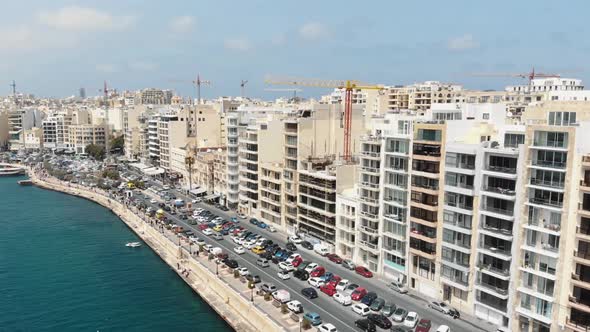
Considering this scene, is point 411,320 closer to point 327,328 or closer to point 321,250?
point 327,328

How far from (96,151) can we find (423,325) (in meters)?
150

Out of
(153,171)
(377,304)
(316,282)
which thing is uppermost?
(153,171)

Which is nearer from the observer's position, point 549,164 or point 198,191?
point 549,164

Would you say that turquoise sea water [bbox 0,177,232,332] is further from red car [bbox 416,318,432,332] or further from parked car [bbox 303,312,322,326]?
red car [bbox 416,318,432,332]

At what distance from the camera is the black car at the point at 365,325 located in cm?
4366

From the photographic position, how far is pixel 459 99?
129875 mm

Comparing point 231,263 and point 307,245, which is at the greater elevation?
point 307,245

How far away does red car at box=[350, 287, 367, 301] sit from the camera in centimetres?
5028

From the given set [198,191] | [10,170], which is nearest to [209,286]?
[198,191]

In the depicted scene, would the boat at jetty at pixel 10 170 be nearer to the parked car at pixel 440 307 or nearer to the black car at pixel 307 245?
the black car at pixel 307 245

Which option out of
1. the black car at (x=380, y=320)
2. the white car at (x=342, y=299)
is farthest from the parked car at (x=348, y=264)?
the black car at (x=380, y=320)

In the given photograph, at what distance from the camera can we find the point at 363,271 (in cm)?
5703

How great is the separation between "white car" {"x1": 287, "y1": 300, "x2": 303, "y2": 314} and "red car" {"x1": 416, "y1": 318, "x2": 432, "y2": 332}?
11.4 metres

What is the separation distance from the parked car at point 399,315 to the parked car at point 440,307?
3317 millimetres
